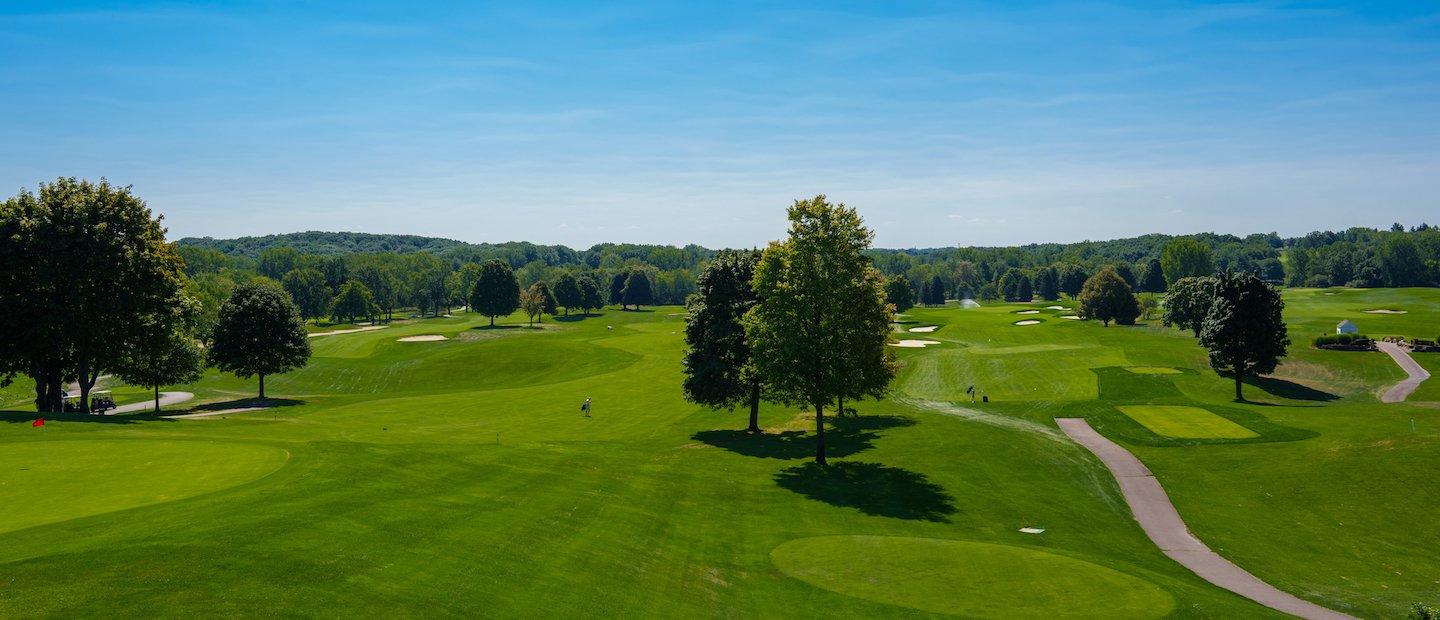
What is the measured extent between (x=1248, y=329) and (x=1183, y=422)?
17.7 meters

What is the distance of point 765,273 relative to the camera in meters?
41.6

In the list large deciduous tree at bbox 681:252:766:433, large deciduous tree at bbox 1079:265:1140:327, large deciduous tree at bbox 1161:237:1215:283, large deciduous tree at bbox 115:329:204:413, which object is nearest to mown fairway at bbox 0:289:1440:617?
large deciduous tree at bbox 681:252:766:433

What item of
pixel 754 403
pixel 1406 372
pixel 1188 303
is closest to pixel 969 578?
pixel 754 403

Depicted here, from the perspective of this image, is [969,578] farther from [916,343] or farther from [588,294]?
[588,294]

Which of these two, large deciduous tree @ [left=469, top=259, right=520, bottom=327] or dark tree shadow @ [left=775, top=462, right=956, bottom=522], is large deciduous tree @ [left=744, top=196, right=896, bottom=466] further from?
large deciduous tree @ [left=469, top=259, right=520, bottom=327]

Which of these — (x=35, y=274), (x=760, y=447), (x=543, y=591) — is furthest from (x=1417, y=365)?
(x=35, y=274)

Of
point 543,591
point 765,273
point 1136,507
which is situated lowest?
point 1136,507

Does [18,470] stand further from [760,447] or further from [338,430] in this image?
[760,447]

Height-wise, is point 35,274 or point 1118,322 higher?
point 35,274

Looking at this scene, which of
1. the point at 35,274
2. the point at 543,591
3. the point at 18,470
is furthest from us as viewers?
the point at 35,274

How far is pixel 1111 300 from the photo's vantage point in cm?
11931

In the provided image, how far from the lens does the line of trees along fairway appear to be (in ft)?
147

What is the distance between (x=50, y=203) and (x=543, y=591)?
46.9 m

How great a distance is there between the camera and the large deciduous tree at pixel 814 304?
133 ft
